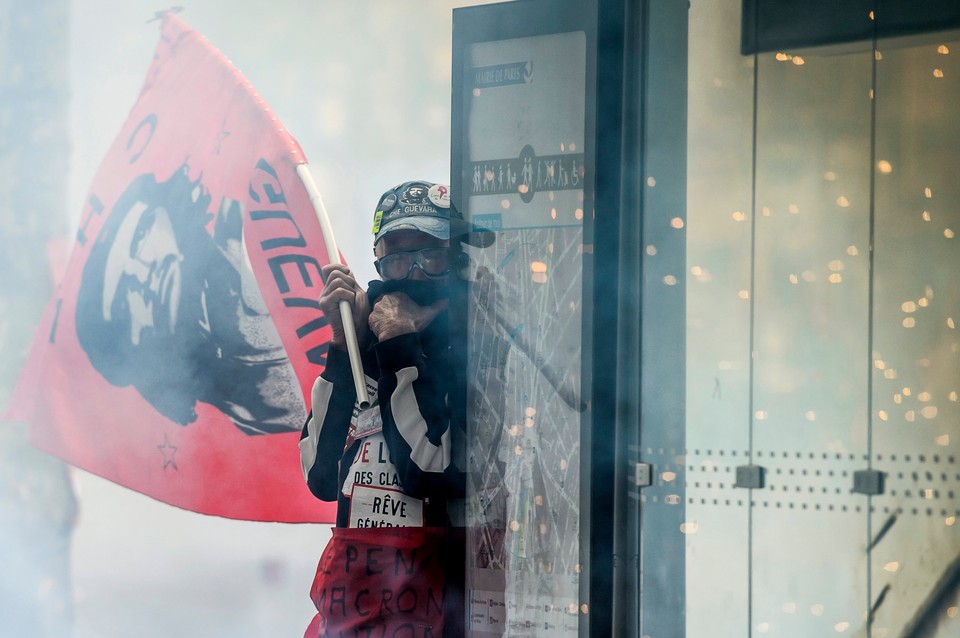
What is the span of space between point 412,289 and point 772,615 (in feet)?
2.77

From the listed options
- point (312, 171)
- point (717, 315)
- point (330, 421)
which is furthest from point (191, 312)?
point (717, 315)

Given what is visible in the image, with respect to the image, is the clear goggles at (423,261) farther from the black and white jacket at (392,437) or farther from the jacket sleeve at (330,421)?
the jacket sleeve at (330,421)

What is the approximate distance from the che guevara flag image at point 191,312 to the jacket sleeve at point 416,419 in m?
0.75

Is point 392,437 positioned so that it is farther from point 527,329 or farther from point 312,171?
point 312,171

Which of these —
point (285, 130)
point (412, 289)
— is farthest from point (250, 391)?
point (412, 289)

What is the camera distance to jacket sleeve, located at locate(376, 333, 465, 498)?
162 cm

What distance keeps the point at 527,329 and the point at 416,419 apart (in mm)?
278

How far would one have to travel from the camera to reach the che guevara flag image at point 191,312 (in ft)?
8.08

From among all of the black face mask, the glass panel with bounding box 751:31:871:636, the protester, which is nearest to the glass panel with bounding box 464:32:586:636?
the protester

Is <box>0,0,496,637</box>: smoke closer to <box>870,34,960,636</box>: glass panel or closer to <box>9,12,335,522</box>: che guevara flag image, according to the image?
<box>9,12,335,522</box>: che guevara flag image

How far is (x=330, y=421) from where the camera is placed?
175cm

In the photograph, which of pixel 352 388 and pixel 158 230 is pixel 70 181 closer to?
pixel 158 230

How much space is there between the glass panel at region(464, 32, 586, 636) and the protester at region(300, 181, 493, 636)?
0.05m

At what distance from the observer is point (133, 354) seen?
2672 mm
